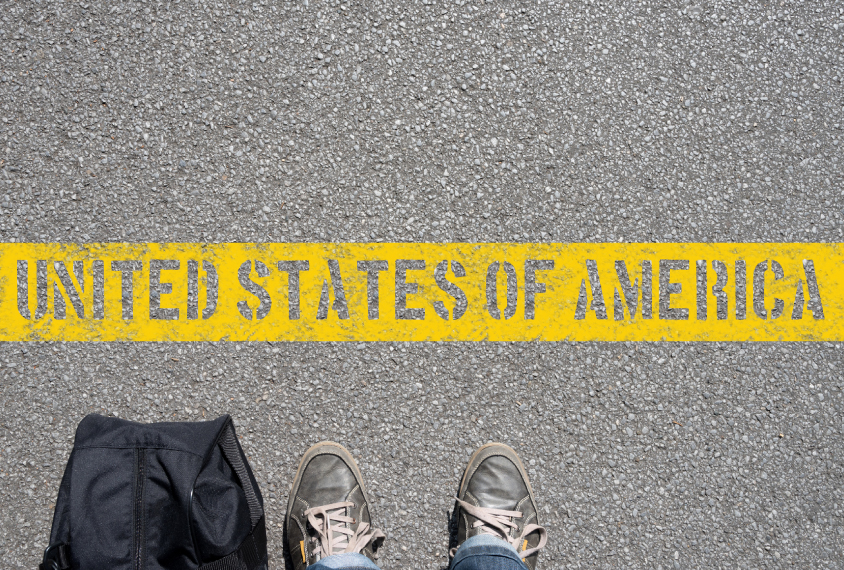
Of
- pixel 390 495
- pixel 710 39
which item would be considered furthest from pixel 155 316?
pixel 710 39

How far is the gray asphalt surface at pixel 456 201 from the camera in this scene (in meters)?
2.20

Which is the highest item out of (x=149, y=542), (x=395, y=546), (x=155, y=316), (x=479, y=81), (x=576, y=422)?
(x=479, y=81)

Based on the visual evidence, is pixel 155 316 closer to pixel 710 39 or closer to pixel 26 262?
pixel 26 262

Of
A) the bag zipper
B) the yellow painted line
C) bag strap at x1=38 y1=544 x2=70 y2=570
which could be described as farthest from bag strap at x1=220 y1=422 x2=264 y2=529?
bag strap at x1=38 y1=544 x2=70 y2=570

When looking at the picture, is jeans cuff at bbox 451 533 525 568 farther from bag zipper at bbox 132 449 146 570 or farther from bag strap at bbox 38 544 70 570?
bag strap at bbox 38 544 70 570

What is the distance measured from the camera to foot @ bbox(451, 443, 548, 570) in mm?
2174

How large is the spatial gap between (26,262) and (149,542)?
1.29 m

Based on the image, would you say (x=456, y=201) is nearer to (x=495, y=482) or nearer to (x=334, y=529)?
(x=495, y=482)

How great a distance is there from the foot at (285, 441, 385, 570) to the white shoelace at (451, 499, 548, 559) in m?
0.38

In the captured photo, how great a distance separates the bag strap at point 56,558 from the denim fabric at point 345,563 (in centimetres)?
82

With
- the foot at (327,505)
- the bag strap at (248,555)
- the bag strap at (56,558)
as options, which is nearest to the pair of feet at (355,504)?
the foot at (327,505)

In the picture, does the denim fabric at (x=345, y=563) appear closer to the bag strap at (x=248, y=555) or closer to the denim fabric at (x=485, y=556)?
the bag strap at (x=248, y=555)

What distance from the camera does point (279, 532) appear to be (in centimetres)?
221

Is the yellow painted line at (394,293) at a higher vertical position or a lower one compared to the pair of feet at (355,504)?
higher
